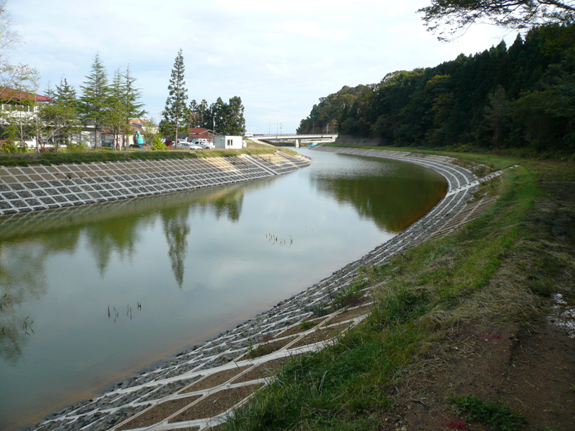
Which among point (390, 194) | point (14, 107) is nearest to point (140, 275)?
point (390, 194)

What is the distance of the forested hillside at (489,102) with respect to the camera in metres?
27.5

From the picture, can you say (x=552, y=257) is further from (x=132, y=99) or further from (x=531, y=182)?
(x=132, y=99)

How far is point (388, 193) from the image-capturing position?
→ 28.1 meters

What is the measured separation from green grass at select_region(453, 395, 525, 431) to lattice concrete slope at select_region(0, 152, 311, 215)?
2052 cm

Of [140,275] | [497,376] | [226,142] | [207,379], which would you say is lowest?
[140,275]

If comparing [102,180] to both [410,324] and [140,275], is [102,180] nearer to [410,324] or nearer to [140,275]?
[140,275]

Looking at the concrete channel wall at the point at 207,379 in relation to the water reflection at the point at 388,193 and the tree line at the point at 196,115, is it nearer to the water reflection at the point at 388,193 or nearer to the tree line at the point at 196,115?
the water reflection at the point at 388,193

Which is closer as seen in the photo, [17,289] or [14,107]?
[17,289]

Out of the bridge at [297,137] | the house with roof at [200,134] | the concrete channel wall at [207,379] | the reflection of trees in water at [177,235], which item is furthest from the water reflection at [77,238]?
the bridge at [297,137]

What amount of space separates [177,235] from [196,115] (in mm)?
82945

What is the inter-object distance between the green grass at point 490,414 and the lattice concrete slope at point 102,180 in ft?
67.3

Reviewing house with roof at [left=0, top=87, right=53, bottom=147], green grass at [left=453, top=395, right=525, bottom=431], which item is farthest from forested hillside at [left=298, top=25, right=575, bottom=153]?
house with roof at [left=0, top=87, right=53, bottom=147]

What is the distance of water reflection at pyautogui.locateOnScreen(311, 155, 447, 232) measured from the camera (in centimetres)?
2064

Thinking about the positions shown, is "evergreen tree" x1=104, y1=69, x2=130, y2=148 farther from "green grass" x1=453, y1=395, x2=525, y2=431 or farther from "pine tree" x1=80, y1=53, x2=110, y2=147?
"green grass" x1=453, y1=395, x2=525, y2=431
